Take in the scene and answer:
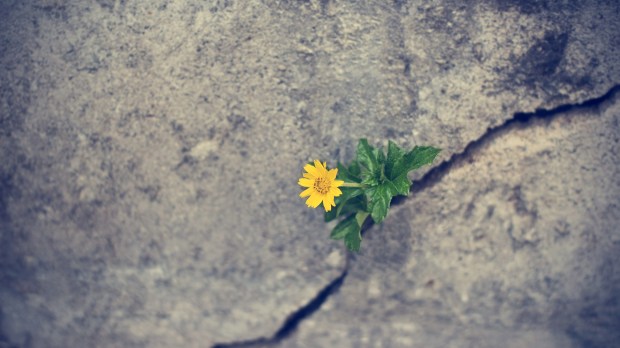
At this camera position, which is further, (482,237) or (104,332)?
(104,332)

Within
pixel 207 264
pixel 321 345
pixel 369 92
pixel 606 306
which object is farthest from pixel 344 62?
pixel 606 306

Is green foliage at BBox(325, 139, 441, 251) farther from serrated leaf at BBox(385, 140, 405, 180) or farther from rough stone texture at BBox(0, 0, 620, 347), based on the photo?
rough stone texture at BBox(0, 0, 620, 347)

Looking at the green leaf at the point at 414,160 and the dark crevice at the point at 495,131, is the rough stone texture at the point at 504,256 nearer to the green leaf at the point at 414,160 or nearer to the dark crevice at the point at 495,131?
the dark crevice at the point at 495,131

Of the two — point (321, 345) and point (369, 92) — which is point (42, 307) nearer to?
point (321, 345)

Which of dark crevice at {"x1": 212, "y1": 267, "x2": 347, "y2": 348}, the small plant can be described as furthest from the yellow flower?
dark crevice at {"x1": 212, "y1": 267, "x2": 347, "y2": 348}

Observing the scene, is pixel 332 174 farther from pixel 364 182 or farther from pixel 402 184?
pixel 402 184

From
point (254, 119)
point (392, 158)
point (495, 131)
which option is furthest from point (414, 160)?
point (254, 119)
